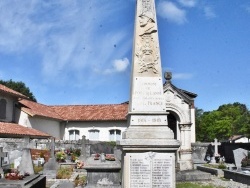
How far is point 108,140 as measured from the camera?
37.9 m

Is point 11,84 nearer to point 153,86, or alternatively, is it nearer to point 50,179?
point 50,179

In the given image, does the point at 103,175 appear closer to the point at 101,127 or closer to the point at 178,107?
the point at 178,107

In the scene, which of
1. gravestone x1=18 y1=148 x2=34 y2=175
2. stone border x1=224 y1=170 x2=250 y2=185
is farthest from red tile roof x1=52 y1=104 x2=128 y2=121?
gravestone x1=18 y1=148 x2=34 y2=175

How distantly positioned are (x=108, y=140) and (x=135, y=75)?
3035 centimetres

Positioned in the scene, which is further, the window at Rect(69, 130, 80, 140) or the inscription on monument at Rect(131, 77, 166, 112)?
the window at Rect(69, 130, 80, 140)

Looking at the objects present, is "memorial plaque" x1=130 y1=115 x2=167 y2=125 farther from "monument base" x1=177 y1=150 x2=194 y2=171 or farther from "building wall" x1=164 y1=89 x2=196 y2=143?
"building wall" x1=164 y1=89 x2=196 y2=143

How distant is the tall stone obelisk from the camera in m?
7.50

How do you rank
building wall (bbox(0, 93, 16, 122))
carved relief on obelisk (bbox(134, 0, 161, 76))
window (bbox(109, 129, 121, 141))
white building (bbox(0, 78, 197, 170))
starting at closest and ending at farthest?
carved relief on obelisk (bbox(134, 0, 161, 76))
building wall (bbox(0, 93, 16, 122))
white building (bbox(0, 78, 197, 170))
window (bbox(109, 129, 121, 141))

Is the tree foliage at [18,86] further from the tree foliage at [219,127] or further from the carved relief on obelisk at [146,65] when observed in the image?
the carved relief on obelisk at [146,65]

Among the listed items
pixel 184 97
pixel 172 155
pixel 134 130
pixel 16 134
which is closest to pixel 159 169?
pixel 172 155

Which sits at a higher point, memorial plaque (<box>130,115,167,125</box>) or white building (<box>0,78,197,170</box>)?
white building (<box>0,78,197,170</box>)

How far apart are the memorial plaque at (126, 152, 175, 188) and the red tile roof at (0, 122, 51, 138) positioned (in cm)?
2113

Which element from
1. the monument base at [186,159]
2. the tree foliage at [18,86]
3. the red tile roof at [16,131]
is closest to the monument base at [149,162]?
the monument base at [186,159]

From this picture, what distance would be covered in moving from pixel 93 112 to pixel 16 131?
12.0 m
